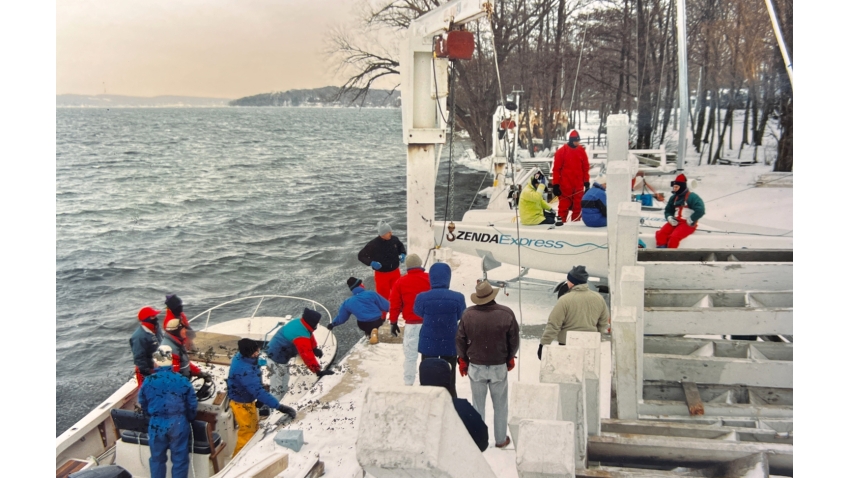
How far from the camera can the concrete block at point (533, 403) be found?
3.20 meters

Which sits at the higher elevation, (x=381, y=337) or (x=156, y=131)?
(x=156, y=131)

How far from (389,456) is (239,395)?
388 centimetres

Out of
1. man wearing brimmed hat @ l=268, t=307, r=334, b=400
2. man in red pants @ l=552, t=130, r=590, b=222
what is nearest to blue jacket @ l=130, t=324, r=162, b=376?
man wearing brimmed hat @ l=268, t=307, r=334, b=400

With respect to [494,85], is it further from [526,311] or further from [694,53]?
[526,311]

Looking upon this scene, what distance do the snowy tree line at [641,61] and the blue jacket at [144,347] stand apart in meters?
11.5

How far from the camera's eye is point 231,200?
120ft

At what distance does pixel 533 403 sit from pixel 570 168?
746cm

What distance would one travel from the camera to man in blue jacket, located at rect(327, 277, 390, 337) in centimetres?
727

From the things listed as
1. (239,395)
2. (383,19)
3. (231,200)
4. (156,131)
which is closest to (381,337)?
(239,395)

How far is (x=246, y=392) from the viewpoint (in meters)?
5.69

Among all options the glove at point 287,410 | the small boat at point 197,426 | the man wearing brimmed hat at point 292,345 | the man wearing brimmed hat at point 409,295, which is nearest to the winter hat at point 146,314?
the small boat at point 197,426

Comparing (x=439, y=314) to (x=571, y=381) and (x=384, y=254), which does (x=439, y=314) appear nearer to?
(x=571, y=381)

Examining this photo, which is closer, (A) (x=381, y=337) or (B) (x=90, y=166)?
(A) (x=381, y=337)

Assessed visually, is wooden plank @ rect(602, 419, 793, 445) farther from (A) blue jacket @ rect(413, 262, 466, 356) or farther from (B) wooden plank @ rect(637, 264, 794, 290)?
(B) wooden plank @ rect(637, 264, 794, 290)
